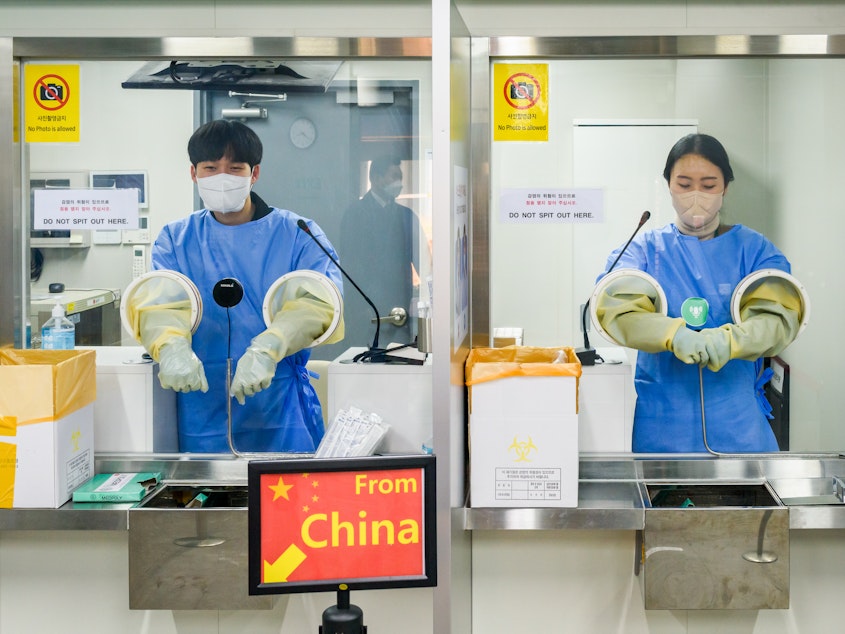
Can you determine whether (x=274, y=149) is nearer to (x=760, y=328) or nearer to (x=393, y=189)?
(x=393, y=189)

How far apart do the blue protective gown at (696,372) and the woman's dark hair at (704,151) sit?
16 centimetres

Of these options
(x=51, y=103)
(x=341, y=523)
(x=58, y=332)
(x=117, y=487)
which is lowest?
(x=117, y=487)

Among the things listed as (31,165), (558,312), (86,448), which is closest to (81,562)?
(86,448)

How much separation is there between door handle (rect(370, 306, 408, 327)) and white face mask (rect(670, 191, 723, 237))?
0.76 metres

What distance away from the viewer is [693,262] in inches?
97.0

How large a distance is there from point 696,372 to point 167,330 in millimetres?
1395

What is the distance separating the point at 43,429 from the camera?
222 centimetres

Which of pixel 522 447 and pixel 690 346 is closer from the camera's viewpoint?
pixel 522 447

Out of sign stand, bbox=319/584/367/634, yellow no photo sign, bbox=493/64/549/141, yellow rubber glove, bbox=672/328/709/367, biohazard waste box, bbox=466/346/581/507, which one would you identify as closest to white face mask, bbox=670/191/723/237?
yellow rubber glove, bbox=672/328/709/367

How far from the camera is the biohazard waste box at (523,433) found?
2.17m

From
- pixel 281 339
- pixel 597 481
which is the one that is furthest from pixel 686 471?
pixel 281 339

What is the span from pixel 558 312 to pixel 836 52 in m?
0.97

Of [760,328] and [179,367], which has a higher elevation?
[760,328]

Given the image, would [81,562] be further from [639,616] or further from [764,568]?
[764,568]
